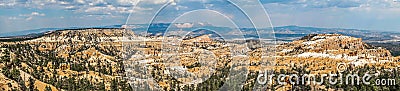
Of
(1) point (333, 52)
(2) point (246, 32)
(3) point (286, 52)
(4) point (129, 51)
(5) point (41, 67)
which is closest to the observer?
(2) point (246, 32)

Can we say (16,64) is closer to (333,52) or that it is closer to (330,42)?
(333,52)

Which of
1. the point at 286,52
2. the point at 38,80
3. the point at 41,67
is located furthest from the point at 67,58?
the point at 286,52

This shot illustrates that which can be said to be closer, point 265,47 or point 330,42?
point 265,47

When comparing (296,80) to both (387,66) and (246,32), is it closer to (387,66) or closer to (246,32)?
(387,66)

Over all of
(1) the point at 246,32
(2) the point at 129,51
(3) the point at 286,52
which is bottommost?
(3) the point at 286,52

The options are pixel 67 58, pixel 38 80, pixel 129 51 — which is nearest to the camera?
pixel 129 51

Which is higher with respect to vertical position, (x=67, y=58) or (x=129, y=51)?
(x=129, y=51)

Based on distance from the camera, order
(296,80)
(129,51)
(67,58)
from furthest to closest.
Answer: (67,58), (296,80), (129,51)

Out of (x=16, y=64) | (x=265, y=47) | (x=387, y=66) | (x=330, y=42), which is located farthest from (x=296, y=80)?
→ (x=330, y=42)

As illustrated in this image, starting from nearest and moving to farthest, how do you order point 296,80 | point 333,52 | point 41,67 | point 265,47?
point 265,47 → point 296,80 → point 41,67 → point 333,52
